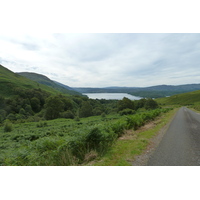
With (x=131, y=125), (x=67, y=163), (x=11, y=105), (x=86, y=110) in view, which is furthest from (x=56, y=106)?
(x=67, y=163)

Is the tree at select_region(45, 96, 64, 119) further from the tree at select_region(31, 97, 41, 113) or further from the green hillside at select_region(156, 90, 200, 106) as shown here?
the green hillside at select_region(156, 90, 200, 106)

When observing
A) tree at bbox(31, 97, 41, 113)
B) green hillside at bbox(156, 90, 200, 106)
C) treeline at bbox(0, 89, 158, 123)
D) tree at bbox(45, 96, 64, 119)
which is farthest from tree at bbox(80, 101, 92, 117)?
green hillside at bbox(156, 90, 200, 106)

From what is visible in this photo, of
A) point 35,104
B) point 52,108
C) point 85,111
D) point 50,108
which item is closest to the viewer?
point 50,108

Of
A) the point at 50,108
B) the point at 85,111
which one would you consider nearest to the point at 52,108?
the point at 50,108

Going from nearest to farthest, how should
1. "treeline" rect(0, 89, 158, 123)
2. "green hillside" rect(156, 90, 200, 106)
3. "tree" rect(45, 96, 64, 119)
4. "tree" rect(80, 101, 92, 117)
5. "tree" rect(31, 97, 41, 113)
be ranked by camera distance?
"tree" rect(45, 96, 64, 119), "treeline" rect(0, 89, 158, 123), "tree" rect(80, 101, 92, 117), "tree" rect(31, 97, 41, 113), "green hillside" rect(156, 90, 200, 106)

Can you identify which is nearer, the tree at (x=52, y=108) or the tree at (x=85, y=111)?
the tree at (x=52, y=108)

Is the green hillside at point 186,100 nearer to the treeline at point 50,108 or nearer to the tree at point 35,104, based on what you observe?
the treeline at point 50,108

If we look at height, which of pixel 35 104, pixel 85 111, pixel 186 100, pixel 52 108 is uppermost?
pixel 186 100

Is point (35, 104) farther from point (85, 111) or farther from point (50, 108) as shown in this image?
point (85, 111)

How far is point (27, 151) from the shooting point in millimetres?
6953

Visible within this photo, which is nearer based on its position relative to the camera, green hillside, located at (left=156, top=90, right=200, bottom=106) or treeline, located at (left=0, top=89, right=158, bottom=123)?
treeline, located at (left=0, top=89, right=158, bottom=123)

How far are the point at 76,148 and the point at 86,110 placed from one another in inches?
2993

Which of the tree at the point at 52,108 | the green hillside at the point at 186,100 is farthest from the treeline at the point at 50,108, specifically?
the green hillside at the point at 186,100

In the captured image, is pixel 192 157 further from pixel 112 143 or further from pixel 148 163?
pixel 112 143
